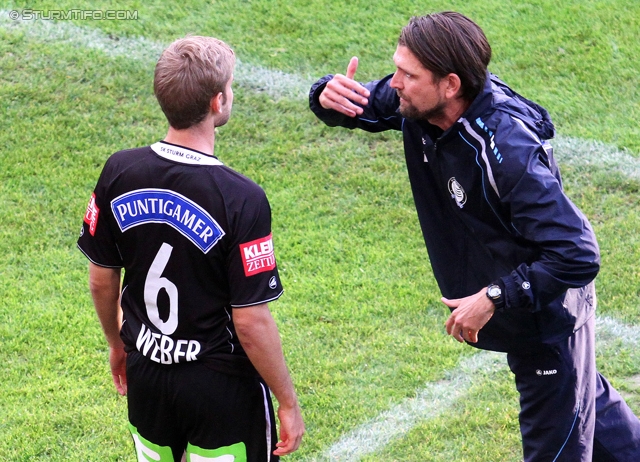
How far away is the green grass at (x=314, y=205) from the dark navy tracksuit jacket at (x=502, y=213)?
1044 mm

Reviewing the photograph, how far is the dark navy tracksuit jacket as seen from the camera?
2809mm

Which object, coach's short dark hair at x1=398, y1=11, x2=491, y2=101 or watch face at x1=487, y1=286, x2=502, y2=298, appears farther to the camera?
coach's short dark hair at x1=398, y1=11, x2=491, y2=101

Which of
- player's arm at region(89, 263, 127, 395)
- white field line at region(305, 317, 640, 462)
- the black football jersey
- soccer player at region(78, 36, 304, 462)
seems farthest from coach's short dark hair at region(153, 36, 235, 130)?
white field line at region(305, 317, 640, 462)

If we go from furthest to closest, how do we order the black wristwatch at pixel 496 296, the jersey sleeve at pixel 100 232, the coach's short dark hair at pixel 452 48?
the coach's short dark hair at pixel 452 48
the black wristwatch at pixel 496 296
the jersey sleeve at pixel 100 232

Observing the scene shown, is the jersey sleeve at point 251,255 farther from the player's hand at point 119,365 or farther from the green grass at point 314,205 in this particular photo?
the green grass at point 314,205

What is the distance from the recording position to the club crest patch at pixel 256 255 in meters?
2.58

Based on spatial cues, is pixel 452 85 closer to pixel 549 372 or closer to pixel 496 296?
pixel 496 296

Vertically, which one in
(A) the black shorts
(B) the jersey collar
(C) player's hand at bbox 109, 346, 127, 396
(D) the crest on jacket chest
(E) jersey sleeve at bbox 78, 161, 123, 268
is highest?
(B) the jersey collar

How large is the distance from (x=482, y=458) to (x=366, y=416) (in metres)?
0.61

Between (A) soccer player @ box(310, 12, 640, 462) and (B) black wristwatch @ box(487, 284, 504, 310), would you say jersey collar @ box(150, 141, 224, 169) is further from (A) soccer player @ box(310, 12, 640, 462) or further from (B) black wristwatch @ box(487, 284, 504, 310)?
(B) black wristwatch @ box(487, 284, 504, 310)

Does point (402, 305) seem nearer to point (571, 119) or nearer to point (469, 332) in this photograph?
point (469, 332)

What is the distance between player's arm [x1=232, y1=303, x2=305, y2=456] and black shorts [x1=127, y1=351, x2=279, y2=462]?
0.08 metres

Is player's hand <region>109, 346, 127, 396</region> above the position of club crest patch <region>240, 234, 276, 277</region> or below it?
below

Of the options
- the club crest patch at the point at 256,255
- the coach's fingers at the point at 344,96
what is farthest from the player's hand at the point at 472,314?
the coach's fingers at the point at 344,96
